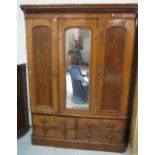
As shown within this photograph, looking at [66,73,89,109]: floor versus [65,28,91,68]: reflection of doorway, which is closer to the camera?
[65,28,91,68]: reflection of doorway

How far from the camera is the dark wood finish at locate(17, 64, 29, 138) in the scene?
7.63 ft

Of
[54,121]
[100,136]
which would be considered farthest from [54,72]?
[100,136]

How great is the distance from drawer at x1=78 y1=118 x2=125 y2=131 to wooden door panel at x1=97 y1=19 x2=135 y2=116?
4.4 inches

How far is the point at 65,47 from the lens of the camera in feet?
6.27

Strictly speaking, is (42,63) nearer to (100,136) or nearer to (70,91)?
(70,91)

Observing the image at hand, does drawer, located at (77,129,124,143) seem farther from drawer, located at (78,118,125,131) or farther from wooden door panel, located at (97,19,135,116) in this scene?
wooden door panel, located at (97,19,135,116)

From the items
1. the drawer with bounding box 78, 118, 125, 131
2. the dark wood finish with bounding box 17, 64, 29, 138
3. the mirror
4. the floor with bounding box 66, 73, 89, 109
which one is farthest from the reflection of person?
the dark wood finish with bounding box 17, 64, 29, 138

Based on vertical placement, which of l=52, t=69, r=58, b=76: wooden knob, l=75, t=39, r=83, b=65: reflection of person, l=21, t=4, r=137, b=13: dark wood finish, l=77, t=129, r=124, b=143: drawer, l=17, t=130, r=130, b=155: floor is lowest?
l=17, t=130, r=130, b=155: floor

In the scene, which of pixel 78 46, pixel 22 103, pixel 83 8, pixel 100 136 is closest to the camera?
pixel 83 8

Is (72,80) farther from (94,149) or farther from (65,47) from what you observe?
(94,149)

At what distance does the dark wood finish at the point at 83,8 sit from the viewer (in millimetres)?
1704

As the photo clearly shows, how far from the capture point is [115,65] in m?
1.89

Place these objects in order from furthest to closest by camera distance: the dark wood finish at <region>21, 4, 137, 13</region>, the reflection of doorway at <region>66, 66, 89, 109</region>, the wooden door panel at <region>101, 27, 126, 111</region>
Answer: the reflection of doorway at <region>66, 66, 89, 109</region> < the wooden door panel at <region>101, 27, 126, 111</region> < the dark wood finish at <region>21, 4, 137, 13</region>

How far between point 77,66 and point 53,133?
0.97 m
